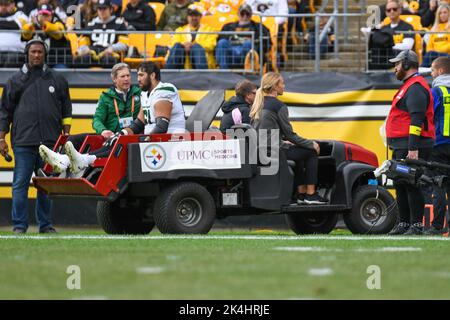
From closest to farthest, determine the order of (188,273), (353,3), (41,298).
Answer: (41,298) → (188,273) → (353,3)

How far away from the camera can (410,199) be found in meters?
13.1

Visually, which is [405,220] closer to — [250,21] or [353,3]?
[250,21]

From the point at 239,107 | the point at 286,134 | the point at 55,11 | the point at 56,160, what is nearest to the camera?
the point at 56,160

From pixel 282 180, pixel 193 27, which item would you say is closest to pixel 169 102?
pixel 282 180

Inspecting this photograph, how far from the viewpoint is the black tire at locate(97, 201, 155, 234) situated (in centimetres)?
1338

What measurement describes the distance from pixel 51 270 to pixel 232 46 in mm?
9532

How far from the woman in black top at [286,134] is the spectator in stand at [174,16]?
5993 millimetres

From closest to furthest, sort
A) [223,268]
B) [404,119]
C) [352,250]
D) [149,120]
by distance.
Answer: [223,268], [352,250], [149,120], [404,119]

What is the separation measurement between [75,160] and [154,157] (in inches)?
31.3

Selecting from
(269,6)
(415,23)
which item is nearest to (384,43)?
(415,23)

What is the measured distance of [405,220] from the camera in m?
13.3

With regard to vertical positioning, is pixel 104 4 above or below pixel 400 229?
above

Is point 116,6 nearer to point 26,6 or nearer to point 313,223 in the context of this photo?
point 26,6

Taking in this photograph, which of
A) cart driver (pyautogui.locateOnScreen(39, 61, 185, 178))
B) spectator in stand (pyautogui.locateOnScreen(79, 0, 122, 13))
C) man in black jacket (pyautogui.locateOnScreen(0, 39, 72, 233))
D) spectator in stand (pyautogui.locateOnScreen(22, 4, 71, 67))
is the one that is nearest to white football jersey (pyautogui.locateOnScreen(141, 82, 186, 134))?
cart driver (pyautogui.locateOnScreen(39, 61, 185, 178))
